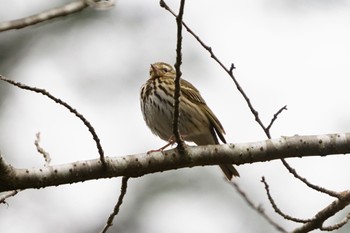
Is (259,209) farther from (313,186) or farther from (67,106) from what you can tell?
(67,106)

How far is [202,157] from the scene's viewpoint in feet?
13.5

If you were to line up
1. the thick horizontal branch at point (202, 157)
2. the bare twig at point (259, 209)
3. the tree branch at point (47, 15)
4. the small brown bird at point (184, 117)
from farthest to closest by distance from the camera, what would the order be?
the small brown bird at point (184, 117), the bare twig at point (259, 209), the thick horizontal branch at point (202, 157), the tree branch at point (47, 15)

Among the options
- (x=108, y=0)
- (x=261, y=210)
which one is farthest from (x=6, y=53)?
(x=108, y=0)

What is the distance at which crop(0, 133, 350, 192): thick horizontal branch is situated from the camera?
3789mm

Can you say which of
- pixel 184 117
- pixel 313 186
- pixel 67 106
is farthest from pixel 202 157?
pixel 184 117

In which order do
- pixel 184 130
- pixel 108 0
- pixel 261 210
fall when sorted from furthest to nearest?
pixel 184 130 < pixel 261 210 < pixel 108 0

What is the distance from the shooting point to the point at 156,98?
5.91m

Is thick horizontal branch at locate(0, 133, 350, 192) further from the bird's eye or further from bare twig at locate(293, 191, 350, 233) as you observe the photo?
the bird's eye

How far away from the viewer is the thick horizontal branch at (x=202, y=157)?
3789mm

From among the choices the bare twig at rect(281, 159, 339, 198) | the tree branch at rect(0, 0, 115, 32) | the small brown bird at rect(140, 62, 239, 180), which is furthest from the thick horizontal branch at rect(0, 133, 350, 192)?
the small brown bird at rect(140, 62, 239, 180)

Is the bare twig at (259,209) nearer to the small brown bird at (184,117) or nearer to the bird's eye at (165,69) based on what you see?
the small brown bird at (184,117)

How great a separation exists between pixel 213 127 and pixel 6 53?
272 inches

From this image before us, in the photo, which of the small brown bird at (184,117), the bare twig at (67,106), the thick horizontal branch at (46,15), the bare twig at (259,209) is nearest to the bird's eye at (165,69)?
the small brown bird at (184,117)

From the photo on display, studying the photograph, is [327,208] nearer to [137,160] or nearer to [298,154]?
[298,154]
